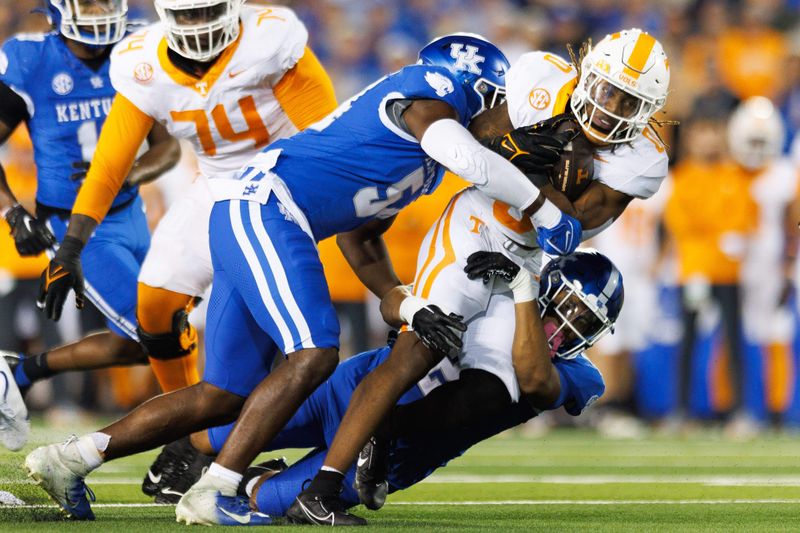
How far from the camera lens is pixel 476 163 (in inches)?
171

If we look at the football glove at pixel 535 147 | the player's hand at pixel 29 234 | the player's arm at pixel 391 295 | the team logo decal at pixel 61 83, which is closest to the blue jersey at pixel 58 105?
the team logo decal at pixel 61 83

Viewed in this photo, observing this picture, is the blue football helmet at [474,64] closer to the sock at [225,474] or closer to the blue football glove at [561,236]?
the blue football glove at [561,236]

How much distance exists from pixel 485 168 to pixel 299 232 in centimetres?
65

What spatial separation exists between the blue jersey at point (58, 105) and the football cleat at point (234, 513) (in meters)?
2.40

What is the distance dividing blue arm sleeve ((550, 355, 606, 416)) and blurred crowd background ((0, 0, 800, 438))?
445cm

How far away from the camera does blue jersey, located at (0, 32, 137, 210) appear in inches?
247

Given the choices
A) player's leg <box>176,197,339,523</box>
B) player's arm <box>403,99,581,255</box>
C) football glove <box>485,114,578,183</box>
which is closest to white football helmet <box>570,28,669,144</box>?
football glove <box>485,114,578,183</box>

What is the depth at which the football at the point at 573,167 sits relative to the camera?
15.2 ft

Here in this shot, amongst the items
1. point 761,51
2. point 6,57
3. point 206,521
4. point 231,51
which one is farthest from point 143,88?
point 761,51

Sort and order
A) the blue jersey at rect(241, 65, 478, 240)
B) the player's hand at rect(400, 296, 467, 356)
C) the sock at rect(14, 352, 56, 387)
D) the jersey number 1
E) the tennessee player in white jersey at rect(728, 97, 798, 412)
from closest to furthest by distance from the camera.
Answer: the player's hand at rect(400, 296, 467, 356)
the blue jersey at rect(241, 65, 478, 240)
the jersey number 1
the sock at rect(14, 352, 56, 387)
the tennessee player in white jersey at rect(728, 97, 798, 412)

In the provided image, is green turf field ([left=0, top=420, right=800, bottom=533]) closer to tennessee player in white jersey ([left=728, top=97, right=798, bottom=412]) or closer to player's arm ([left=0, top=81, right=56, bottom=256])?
player's arm ([left=0, top=81, right=56, bottom=256])

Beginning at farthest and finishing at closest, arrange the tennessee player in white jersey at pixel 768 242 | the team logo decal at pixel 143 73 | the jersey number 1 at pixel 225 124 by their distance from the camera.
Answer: the tennessee player in white jersey at pixel 768 242
the jersey number 1 at pixel 225 124
the team logo decal at pixel 143 73

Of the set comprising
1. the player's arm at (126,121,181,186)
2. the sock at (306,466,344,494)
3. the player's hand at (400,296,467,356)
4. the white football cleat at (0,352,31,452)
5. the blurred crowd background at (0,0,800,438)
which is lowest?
A: the blurred crowd background at (0,0,800,438)

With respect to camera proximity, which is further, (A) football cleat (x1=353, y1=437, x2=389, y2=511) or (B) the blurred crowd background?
(B) the blurred crowd background
